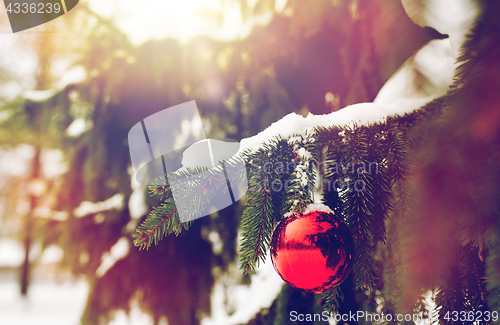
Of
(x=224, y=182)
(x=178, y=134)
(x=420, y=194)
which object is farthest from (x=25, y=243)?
(x=420, y=194)

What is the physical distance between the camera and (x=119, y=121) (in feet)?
4.55

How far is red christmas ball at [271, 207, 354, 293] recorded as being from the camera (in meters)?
0.46

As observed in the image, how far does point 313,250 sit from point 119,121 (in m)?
1.33

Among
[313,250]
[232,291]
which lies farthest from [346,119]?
[232,291]

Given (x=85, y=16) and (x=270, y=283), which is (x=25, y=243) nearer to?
(x=85, y=16)

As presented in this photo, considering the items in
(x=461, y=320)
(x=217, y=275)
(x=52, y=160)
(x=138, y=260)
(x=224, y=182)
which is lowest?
(x=217, y=275)

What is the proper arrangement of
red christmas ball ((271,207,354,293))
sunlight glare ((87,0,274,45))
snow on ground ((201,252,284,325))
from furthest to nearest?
sunlight glare ((87,0,274,45)), snow on ground ((201,252,284,325)), red christmas ball ((271,207,354,293))

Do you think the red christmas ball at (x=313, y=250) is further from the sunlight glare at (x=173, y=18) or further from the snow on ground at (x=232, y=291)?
the sunlight glare at (x=173, y=18)

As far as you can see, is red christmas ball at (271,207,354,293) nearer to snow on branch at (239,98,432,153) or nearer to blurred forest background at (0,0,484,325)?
snow on branch at (239,98,432,153)

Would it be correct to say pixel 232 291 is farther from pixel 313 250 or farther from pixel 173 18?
pixel 173 18

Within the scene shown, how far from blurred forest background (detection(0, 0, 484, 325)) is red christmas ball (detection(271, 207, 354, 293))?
89 cm

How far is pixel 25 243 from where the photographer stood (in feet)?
4.56

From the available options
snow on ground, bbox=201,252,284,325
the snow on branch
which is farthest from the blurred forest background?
the snow on branch

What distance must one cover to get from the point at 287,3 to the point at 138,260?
174cm
